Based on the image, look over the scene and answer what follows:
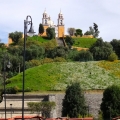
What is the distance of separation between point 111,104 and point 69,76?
1835cm

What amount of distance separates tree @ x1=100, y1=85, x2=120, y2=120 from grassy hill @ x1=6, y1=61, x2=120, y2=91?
1279 centimetres

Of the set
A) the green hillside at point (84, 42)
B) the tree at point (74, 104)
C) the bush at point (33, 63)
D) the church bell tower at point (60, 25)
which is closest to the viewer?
the tree at point (74, 104)

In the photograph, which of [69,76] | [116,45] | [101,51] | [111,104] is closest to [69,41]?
[116,45]

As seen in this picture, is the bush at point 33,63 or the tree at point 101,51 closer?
the bush at point 33,63

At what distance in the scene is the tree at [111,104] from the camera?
136ft

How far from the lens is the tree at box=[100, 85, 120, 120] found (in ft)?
136

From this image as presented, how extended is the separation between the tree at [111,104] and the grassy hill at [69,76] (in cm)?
1279

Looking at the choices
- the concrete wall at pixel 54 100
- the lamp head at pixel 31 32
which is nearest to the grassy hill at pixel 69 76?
the concrete wall at pixel 54 100

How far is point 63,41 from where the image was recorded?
10388 cm

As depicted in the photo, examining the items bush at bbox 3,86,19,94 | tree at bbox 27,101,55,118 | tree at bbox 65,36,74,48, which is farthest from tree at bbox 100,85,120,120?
tree at bbox 65,36,74,48

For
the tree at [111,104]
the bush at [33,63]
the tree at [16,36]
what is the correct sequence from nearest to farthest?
the tree at [111,104] < the bush at [33,63] < the tree at [16,36]

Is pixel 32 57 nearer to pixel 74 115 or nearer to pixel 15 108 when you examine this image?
pixel 15 108

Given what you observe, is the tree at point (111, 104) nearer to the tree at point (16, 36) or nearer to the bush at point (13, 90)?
the bush at point (13, 90)

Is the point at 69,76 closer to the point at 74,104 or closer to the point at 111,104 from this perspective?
the point at 74,104
